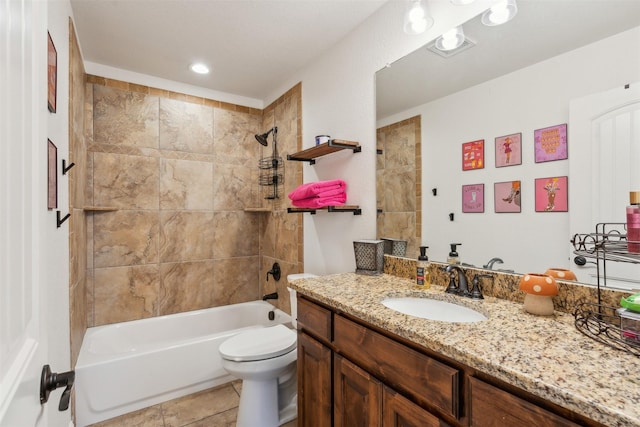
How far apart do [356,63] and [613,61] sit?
1.33 m

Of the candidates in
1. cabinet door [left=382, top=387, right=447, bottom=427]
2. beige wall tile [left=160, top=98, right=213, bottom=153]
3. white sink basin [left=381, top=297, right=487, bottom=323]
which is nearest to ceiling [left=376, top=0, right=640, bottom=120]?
white sink basin [left=381, top=297, right=487, bottom=323]

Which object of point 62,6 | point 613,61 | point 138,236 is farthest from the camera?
point 138,236

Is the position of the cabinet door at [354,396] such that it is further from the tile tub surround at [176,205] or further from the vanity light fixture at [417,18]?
the vanity light fixture at [417,18]

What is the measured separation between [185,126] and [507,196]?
2.69 metres

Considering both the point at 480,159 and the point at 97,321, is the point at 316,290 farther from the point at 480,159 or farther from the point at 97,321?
the point at 97,321

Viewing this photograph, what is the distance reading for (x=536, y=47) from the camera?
3.83 feet

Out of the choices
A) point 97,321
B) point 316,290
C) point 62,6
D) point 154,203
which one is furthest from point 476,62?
point 97,321

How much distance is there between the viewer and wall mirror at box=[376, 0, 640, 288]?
3.45 ft

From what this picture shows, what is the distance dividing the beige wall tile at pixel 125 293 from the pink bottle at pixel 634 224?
9.92ft

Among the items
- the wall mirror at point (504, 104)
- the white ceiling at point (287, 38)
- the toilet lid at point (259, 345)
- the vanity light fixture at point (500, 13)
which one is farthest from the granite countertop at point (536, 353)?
the vanity light fixture at point (500, 13)

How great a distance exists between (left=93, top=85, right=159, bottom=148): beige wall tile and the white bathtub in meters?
1.55

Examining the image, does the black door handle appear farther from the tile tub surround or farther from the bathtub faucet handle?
the bathtub faucet handle

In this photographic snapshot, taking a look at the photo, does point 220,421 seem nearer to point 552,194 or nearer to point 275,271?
point 275,271

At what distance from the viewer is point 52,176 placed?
52.1 inches
